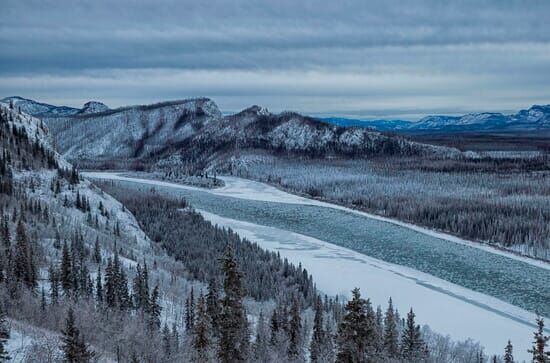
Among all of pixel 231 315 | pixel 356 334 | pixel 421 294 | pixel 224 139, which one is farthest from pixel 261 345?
pixel 224 139

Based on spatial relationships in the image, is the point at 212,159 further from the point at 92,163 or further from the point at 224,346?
the point at 224,346

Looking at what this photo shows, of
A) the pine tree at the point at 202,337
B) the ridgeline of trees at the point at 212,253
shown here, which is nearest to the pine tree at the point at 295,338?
the ridgeline of trees at the point at 212,253

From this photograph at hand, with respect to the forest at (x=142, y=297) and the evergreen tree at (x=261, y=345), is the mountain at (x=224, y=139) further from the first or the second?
the evergreen tree at (x=261, y=345)

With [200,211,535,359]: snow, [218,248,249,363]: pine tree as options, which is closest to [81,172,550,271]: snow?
[200,211,535,359]: snow

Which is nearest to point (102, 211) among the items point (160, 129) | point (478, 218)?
point (478, 218)

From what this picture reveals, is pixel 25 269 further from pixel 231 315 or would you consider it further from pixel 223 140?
pixel 223 140

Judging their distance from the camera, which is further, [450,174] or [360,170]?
[360,170]

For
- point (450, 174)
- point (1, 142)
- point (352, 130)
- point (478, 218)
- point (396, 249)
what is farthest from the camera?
point (352, 130)
